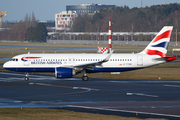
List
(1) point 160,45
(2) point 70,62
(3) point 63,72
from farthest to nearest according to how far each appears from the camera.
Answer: (1) point 160,45, (2) point 70,62, (3) point 63,72

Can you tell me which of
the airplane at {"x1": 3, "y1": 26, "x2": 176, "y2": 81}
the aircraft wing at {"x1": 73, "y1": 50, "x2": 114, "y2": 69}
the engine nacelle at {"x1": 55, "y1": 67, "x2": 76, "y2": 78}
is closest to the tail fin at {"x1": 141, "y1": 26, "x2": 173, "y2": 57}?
the airplane at {"x1": 3, "y1": 26, "x2": 176, "y2": 81}

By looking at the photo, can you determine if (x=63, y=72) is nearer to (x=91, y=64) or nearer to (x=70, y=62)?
(x=70, y=62)

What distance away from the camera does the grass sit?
22.4m

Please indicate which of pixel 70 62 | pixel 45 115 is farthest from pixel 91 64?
pixel 45 115

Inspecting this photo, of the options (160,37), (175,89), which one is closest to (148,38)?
(160,37)

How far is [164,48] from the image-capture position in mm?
47062

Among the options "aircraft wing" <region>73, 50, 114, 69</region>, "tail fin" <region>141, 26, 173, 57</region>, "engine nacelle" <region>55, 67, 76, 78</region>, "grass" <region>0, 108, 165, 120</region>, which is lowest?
"grass" <region>0, 108, 165, 120</region>

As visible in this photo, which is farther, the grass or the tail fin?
the tail fin

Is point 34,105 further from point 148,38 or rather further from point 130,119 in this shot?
point 148,38

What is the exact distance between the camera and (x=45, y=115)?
23.2 meters

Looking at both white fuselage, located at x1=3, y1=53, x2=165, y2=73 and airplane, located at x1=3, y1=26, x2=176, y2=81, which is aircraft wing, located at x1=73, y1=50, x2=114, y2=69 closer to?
airplane, located at x1=3, y1=26, x2=176, y2=81

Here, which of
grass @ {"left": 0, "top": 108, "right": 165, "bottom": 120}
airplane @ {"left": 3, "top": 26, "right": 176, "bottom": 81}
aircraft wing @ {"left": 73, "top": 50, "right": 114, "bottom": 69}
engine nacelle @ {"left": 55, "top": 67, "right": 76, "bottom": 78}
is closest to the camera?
grass @ {"left": 0, "top": 108, "right": 165, "bottom": 120}

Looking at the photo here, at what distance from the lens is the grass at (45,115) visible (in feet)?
73.4

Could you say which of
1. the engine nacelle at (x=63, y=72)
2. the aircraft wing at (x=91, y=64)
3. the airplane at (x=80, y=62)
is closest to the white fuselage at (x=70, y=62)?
the airplane at (x=80, y=62)
